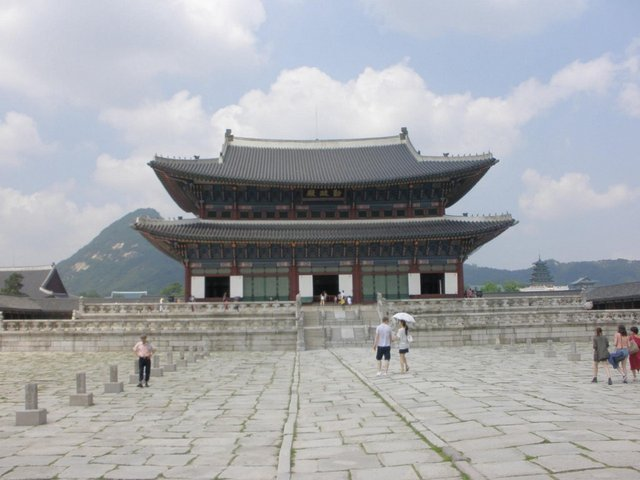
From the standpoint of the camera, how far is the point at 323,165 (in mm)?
49094

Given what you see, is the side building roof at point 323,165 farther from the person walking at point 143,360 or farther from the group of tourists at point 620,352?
the group of tourists at point 620,352

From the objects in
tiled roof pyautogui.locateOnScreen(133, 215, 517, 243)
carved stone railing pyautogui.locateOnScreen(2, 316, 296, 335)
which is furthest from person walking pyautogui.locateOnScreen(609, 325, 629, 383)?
tiled roof pyautogui.locateOnScreen(133, 215, 517, 243)

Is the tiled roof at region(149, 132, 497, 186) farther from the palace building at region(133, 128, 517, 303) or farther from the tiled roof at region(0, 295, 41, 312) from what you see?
the tiled roof at region(0, 295, 41, 312)

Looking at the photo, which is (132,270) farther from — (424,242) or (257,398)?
(257,398)

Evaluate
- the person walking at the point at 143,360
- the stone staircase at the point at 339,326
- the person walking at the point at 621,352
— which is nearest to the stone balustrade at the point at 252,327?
the stone staircase at the point at 339,326

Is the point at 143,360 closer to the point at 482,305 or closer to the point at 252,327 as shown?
the point at 252,327

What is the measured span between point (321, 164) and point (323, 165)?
1.06ft

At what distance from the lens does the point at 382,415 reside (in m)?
11.0

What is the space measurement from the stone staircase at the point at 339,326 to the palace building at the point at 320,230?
6468mm

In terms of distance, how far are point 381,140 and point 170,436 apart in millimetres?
45563

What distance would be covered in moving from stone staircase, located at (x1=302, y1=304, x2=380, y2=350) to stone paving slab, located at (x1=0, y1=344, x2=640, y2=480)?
11.2 meters

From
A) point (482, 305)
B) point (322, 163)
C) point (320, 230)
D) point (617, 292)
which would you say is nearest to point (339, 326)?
point (482, 305)

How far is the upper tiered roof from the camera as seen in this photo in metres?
42.9

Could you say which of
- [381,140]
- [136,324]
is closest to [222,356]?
[136,324]
